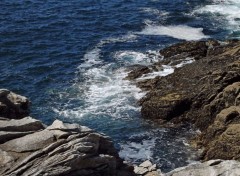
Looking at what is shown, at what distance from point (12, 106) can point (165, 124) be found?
17.1 m

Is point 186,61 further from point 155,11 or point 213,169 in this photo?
point 213,169

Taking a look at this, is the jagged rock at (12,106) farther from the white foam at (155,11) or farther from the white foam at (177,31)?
the white foam at (155,11)

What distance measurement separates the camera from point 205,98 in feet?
153

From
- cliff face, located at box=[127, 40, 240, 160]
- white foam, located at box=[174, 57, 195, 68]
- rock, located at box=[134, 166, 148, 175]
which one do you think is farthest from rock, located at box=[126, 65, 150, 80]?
rock, located at box=[134, 166, 148, 175]

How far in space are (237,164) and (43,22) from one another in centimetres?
4819

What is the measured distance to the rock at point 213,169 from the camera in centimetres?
3005

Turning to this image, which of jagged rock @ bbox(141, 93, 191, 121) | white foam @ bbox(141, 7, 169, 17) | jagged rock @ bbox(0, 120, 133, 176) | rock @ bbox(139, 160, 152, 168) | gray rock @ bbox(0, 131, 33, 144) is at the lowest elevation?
rock @ bbox(139, 160, 152, 168)

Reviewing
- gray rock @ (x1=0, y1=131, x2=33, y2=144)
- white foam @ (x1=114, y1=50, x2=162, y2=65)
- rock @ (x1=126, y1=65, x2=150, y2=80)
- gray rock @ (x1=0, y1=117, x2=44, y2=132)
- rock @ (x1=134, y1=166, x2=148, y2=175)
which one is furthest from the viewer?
white foam @ (x1=114, y1=50, x2=162, y2=65)

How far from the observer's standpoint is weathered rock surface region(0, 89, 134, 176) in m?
27.4

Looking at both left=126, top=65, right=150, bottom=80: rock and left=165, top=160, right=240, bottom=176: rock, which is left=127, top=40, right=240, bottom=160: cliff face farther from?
left=165, top=160, right=240, bottom=176: rock

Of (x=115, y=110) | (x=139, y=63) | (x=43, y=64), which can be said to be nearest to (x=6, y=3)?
(x=43, y=64)

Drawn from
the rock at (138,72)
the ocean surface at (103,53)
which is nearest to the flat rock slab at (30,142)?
the ocean surface at (103,53)

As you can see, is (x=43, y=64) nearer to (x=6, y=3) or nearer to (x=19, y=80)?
(x=19, y=80)

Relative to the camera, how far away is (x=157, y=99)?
159 ft
